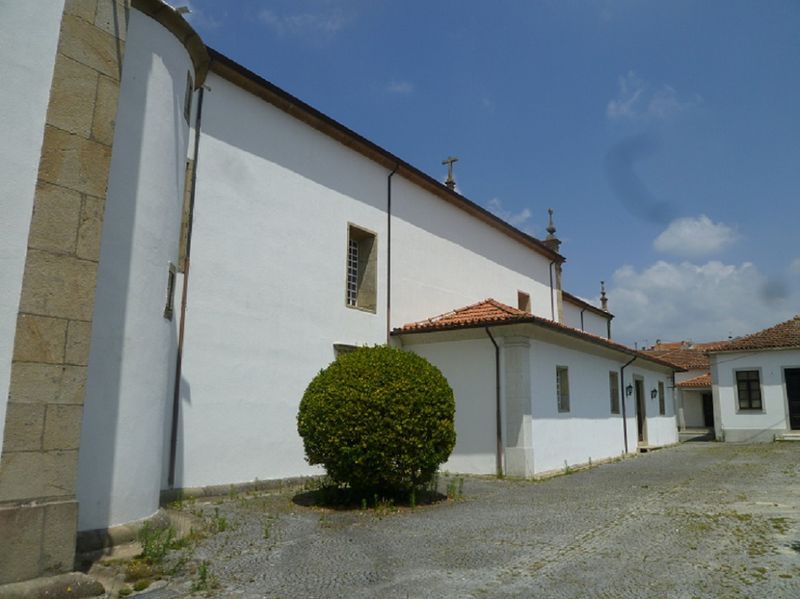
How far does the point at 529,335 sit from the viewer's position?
1257 centimetres

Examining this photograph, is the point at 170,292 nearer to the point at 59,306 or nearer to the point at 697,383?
the point at 59,306

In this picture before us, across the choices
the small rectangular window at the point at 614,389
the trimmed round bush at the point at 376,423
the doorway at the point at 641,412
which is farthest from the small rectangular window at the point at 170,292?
the doorway at the point at 641,412

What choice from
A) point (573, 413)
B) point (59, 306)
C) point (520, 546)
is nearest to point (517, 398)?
point (573, 413)

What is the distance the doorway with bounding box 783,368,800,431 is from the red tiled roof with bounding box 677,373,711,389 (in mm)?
12030

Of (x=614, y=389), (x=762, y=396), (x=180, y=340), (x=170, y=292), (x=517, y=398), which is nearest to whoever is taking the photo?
(x=170, y=292)

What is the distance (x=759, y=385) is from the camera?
2466cm

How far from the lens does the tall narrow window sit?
1355cm

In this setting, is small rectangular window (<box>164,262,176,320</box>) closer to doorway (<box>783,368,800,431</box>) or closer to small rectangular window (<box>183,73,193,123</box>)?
small rectangular window (<box>183,73,193,123</box>)

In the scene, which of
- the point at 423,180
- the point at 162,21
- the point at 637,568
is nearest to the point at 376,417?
the point at 637,568

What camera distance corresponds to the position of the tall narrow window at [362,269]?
13.5 meters

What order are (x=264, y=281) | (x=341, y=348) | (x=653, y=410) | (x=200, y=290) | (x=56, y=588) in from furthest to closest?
A: (x=653, y=410) → (x=341, y=348) → (x=264, y=281) → (x=200, y=290) → (x=56, y=588)

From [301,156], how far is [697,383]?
3275 cm

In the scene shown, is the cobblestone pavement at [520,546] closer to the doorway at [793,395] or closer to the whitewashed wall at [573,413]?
the whitewashed wall at [573,413]

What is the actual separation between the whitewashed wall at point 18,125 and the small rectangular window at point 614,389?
52.5 feet
